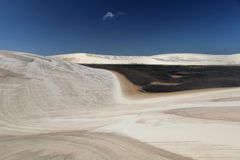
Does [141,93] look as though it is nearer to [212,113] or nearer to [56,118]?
[212,113]

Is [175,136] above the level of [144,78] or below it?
below

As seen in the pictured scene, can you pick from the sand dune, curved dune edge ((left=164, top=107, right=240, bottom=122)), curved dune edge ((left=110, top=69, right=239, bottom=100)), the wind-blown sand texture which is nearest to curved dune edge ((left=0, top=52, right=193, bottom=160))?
the wind-blown sand texture

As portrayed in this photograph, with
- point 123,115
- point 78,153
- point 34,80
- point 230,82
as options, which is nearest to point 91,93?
point 34,80

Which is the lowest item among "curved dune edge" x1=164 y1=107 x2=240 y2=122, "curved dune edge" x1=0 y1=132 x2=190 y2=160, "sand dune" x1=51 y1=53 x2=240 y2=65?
"curved dune edge" x1=0 y1=132 x2=190 y2=160

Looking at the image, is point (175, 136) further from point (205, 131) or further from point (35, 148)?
point (35, 148)

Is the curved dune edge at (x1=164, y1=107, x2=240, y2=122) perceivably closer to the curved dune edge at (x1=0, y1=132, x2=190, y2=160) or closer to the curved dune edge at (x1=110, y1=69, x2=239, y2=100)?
the curved dune edge at (x1=0, y1=132, x2=190, y2=160)

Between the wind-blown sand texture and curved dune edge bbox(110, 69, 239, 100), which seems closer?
the wind-blown sand texture

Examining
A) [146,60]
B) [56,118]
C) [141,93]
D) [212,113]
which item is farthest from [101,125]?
[146,60]

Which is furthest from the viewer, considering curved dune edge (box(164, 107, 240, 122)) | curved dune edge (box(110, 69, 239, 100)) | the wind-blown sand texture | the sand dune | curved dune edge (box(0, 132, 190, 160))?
the sand dune
